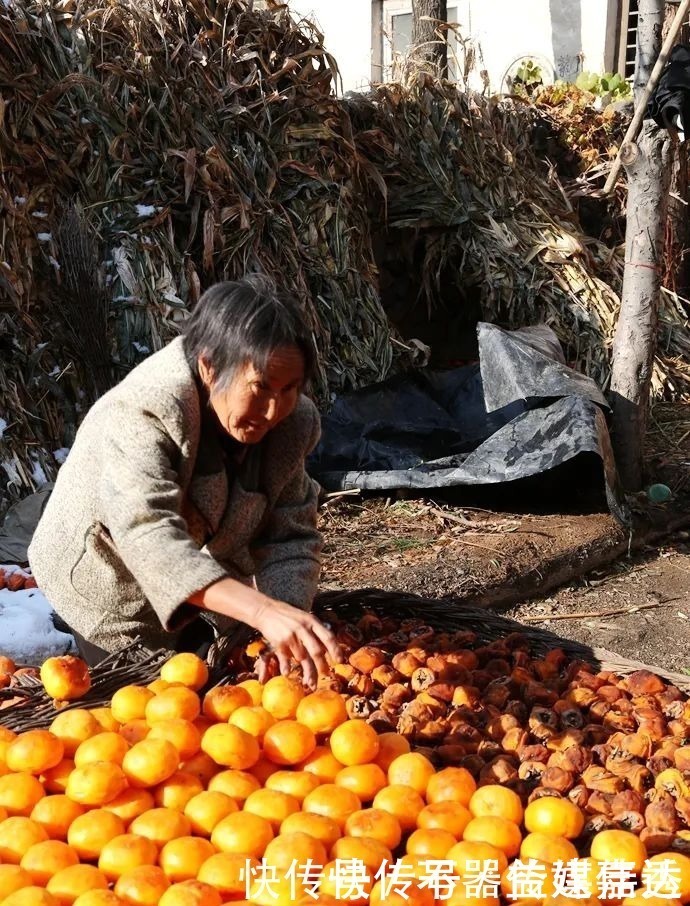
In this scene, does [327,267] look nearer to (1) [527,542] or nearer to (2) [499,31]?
(1) [527,542]

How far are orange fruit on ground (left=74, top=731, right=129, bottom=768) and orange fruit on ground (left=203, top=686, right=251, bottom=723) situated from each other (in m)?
0.22

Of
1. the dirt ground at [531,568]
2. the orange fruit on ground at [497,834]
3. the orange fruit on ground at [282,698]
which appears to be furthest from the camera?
the dirt ground at [531,568]

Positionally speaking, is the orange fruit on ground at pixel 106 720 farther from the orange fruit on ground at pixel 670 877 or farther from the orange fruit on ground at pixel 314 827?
the orange fruit on ground at pixel 670 877

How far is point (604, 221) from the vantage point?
30.1 ft

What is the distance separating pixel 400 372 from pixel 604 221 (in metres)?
3.73

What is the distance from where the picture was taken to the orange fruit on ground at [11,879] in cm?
145

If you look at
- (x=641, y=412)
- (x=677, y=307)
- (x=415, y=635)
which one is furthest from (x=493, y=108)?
(x=415, y=635)

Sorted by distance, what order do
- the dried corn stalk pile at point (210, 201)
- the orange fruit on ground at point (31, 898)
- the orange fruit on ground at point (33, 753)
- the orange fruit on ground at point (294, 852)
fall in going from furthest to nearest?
the dried corn stalk pile at point (210, 201) < the orange fruit on ground at point (33, 753) < the orange fruit on ground at point (294, 852) < the orange fruit on ground at point (31, 898)

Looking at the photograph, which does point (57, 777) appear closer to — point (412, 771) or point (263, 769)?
point (263, 769)

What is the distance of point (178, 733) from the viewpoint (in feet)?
5.77

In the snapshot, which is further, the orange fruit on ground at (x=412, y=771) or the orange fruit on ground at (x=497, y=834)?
the orange fruit on ground at (x=412, y=771)

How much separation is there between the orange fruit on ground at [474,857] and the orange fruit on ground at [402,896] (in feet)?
0.25

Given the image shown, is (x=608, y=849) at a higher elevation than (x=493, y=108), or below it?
below

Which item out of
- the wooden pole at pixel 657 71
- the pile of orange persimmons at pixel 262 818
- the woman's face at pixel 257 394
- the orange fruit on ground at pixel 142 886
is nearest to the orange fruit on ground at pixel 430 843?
the pile of orange persimmons at pixel 262 818
